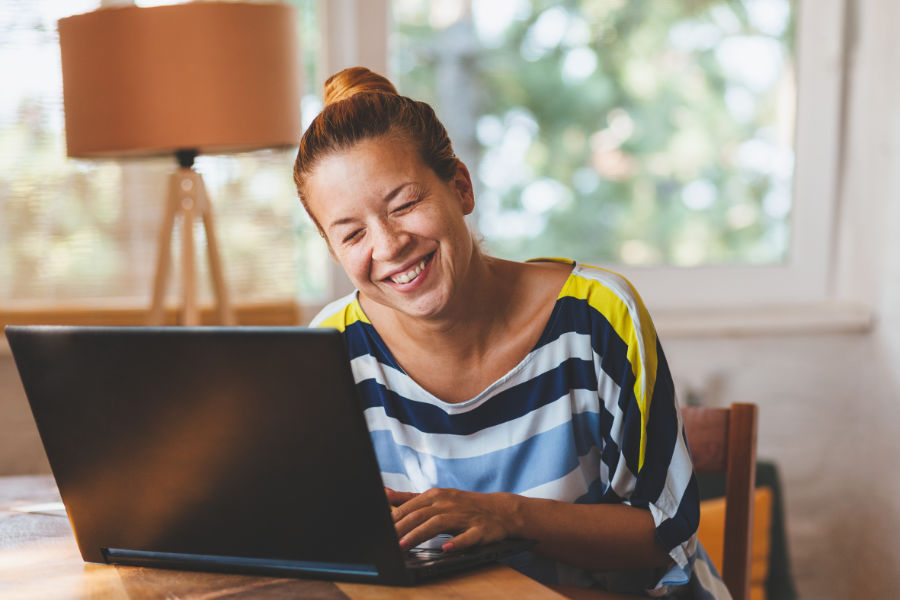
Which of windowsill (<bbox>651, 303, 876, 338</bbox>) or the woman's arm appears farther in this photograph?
windowsill (<bbox>651, 303, 876, 338</bbox>)

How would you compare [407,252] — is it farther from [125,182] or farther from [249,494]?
[125,182]

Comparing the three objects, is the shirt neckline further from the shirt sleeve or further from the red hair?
the red hair

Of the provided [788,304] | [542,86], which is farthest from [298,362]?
[788,304]

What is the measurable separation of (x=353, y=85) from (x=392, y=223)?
21cm

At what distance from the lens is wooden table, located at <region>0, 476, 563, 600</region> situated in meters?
0.74

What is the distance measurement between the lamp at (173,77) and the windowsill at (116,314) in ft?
1.40

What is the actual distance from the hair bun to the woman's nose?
0.19m

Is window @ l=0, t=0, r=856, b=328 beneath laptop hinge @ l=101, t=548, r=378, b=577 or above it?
above

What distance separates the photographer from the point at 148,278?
2033 mm

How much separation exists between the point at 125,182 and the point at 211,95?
48 centimetres

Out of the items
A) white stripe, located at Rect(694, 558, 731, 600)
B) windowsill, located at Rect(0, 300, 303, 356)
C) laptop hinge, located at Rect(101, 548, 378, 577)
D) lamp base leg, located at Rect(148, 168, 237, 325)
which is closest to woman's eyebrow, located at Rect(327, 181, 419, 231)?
laptop hinge, located at Rect(101, 548, 378, 577)

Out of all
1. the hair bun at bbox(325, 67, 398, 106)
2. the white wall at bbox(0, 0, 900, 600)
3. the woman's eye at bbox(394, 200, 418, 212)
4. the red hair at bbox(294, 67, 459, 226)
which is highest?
the hair bun at bbox(325, 67, 398, 106)

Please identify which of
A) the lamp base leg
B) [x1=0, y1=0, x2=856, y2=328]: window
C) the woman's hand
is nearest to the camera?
the woman's hand

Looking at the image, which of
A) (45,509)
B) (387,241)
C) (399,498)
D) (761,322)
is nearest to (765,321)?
(761,322)
